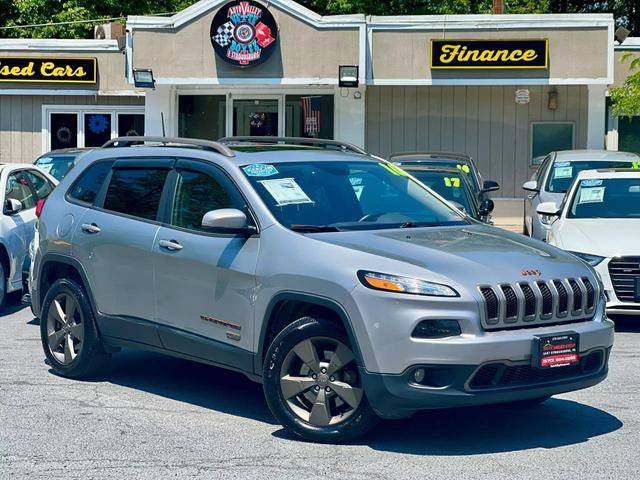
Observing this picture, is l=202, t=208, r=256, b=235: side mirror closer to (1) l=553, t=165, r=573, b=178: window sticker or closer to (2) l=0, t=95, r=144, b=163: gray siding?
(1) l=553, t=165, r=573, b=178: window sticker

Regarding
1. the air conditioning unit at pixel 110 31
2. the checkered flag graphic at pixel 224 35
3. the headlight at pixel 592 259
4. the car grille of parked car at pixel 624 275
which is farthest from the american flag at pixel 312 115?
the car grille of parked car at pixel 624 275

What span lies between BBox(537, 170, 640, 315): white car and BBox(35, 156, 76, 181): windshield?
861cm

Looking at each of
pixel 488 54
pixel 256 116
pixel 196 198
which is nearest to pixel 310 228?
pixel 196 198

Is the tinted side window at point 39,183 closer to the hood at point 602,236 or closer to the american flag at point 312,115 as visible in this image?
the hood at point 602,236

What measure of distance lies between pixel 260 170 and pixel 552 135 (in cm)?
1594

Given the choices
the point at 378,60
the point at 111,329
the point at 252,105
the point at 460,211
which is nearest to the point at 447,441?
the point at 460,211

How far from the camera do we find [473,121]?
876 inches

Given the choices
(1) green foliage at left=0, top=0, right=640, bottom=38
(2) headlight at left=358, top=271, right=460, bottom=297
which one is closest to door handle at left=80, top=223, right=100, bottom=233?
(2) headlight at left=358, top=271, right=460, bottom=297

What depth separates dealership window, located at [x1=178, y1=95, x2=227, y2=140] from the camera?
22745mm

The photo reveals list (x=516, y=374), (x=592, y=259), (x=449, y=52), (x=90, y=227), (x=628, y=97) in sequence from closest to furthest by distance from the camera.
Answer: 1. (x=516, y=374)
2. (x=90, y=227)
3. (x=592, y=259)
4. (x=628, y=97)
5. (x=449, y=52)

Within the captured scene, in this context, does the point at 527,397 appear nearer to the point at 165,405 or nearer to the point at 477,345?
the point at 477,345

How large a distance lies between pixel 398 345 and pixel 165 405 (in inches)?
88.3

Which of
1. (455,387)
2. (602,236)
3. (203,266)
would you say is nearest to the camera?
(455,387)

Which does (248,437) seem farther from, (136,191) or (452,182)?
(452,182)
